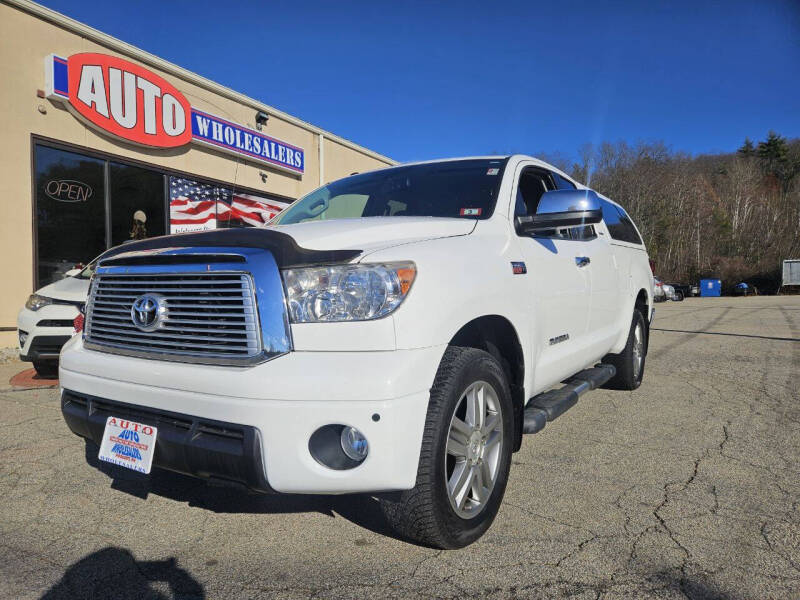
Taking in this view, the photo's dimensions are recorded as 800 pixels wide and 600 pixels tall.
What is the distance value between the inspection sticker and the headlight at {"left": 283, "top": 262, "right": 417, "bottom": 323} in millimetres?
1073

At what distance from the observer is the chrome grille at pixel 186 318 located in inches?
83.1

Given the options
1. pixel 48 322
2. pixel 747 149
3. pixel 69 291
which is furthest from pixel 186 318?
pixel 747 149

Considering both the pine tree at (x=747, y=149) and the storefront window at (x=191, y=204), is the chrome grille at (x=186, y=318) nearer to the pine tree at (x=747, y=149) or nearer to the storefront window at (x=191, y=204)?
the storefront window at (x=191, y=204)

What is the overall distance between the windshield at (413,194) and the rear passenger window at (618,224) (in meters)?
1.74

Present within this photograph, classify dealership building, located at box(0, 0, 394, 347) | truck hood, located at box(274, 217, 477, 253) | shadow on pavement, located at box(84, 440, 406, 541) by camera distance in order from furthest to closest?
dealership building, located at box(0, 0, 394, 347) < shadow on pavement, located at box(84, 440, 406, 541) < truck hood, located at box(274, 217, 477, 253)

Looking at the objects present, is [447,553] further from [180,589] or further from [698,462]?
[698,462]

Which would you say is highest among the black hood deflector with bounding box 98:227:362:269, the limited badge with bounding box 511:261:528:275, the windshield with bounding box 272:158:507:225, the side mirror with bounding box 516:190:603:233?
the windshield with bounding box 272:158:507:225

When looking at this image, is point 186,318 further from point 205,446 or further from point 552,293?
point 552,293

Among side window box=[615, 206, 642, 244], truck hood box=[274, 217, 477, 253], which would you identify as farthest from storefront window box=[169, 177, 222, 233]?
truck hood box=[274, 217, 477, 253]

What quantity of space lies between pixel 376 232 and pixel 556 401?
160cm

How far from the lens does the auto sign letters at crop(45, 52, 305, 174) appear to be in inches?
332

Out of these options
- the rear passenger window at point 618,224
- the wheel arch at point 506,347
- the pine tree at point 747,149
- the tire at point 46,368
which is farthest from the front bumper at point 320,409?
the pine tree at point 747,149

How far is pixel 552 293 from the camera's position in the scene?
128 inches

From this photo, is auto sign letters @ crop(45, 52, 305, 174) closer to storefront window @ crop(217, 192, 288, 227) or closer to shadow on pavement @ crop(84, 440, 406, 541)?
storefront window @ crop(217, 192, 288, 227)
